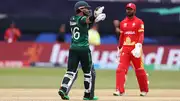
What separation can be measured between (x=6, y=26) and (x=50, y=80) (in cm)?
929

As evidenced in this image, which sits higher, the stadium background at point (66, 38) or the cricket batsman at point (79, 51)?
the cricket batsman at point (79, 51)

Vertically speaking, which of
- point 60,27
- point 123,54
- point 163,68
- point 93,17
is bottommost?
point 163,68

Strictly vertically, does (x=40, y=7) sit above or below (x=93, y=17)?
below

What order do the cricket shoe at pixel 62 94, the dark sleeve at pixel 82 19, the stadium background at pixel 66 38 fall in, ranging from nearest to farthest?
1. the dark sleeve at pixel 82 19
2. the cricket shoe at pixel 62 94
3. the stadium background at pixel 66 38

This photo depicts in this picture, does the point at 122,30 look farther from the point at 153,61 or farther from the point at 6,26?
the point at 6,26

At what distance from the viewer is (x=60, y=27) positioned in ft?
91.6

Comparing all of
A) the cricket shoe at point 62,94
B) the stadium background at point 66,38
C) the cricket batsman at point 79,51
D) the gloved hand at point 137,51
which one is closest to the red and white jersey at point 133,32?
the gloved hand at point 137,51

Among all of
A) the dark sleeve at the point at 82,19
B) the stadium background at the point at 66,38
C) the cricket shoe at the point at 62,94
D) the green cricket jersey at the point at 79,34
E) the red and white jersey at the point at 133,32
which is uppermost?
the dark sleeve at the point at 82,19

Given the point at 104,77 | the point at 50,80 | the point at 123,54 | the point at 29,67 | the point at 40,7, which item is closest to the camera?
the point at 123,54

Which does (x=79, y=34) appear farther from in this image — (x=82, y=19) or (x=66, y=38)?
(x=66, y=38)

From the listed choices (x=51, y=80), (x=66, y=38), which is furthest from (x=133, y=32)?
(x=66, y=38)

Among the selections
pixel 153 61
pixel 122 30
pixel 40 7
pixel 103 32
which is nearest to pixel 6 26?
pixel 40 7

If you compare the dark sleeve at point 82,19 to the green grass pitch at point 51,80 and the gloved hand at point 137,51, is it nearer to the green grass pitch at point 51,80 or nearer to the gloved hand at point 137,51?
the gloved hand at point 137,51

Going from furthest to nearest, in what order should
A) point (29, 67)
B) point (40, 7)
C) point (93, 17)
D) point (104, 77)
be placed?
point (40, 7), point (29, 67), point (104, 77), point (93, 17)
